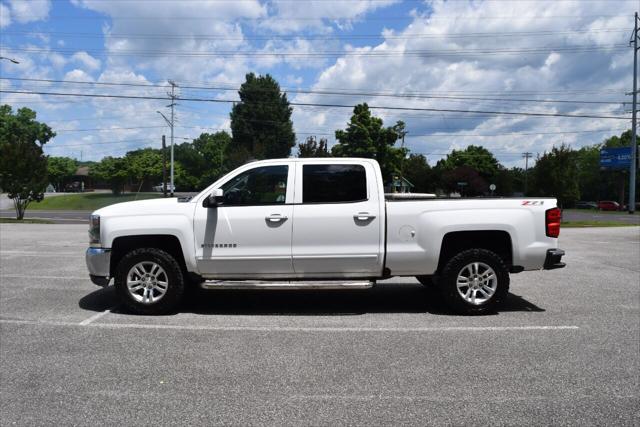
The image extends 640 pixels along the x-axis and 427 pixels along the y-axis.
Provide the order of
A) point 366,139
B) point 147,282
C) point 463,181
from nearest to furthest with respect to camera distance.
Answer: point 147,282
point 366,139
point 463,181

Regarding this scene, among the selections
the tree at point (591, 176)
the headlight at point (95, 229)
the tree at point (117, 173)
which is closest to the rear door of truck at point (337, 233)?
the headlight at point (95, 229)

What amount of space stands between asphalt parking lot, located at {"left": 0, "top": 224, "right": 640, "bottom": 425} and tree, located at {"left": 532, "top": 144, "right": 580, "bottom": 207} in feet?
85.0

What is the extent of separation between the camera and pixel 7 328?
20.0 ft

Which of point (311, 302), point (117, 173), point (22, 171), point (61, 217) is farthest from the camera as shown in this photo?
point (117, 173)

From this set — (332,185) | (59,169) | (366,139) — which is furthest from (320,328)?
(59,169)

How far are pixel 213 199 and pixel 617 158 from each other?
6299 cm

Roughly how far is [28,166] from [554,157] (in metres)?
31.3

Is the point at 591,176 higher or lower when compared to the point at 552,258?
higher

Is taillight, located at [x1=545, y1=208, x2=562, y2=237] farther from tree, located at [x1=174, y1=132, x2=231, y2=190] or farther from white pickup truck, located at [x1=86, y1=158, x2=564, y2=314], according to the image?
tree, located at [x1=174, y1=132, x2=231, y2=190]

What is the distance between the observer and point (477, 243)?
6867mm

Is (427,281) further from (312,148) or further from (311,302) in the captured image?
(312,148)

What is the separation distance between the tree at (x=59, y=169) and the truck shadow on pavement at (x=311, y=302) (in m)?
89.7

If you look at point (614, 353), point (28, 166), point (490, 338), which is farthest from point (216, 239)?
point (28, 166)

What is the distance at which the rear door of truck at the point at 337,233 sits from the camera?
255 inches
